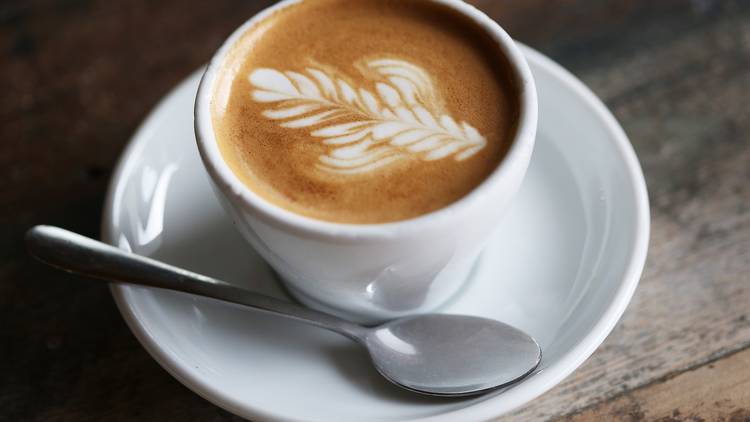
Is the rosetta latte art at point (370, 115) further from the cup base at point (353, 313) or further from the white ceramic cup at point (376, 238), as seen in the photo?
the cup base at point (353, 313)

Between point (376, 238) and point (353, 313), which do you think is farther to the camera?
point (353, 313)

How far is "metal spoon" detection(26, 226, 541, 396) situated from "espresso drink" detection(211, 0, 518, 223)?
0.21 m

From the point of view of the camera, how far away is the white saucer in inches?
47.0

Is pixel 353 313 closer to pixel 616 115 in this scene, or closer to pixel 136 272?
pixel 136 272

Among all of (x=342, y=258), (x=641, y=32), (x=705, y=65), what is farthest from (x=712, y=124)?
(x=342, y=258)

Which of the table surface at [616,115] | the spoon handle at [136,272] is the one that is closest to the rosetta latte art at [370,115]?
the spoon handle at [136,272]

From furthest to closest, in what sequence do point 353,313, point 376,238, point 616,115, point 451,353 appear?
point 616,115 < point 353,313 < point 451,353 < point 376,238

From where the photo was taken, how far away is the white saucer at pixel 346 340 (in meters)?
1.19

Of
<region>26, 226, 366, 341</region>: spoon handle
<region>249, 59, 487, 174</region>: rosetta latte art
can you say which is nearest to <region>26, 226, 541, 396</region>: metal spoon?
<region>26, 226, 366, 341</region>: spoon handle

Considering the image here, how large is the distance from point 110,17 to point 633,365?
1.53m

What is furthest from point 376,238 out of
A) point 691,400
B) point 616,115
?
point 616,115

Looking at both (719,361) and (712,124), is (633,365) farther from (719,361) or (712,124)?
(712,124)

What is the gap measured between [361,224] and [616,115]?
90 centimetres

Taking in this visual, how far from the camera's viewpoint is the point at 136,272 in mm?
1269
